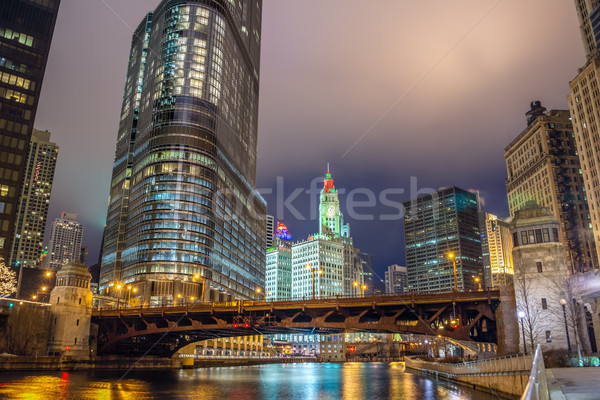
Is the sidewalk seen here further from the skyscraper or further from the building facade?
the skyscraper

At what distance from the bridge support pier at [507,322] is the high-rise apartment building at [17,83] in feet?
309

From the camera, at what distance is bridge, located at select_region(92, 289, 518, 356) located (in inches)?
2324

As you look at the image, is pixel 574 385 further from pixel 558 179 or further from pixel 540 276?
pixel 558 179

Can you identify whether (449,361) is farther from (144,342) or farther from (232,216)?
(232,216)

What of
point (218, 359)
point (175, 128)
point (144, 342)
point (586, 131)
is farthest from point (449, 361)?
point (175, 128)

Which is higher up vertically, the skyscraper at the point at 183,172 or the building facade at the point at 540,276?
the skyscraper at the point at 183,172

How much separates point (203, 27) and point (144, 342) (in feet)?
376

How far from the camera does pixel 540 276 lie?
5575cm

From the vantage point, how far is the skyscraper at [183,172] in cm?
14750

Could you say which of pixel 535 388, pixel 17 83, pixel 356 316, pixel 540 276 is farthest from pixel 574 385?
pixel 17 83

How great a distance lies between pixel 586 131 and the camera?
469ft

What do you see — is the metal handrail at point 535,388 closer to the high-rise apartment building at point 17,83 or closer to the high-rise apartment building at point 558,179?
the high-rise apartment building at point 17,83

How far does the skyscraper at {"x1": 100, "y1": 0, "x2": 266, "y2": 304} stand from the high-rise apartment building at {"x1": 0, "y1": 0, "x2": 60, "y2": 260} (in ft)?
150

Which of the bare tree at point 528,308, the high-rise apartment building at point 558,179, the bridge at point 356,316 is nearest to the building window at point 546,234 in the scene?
the bare tree at point 528,308
